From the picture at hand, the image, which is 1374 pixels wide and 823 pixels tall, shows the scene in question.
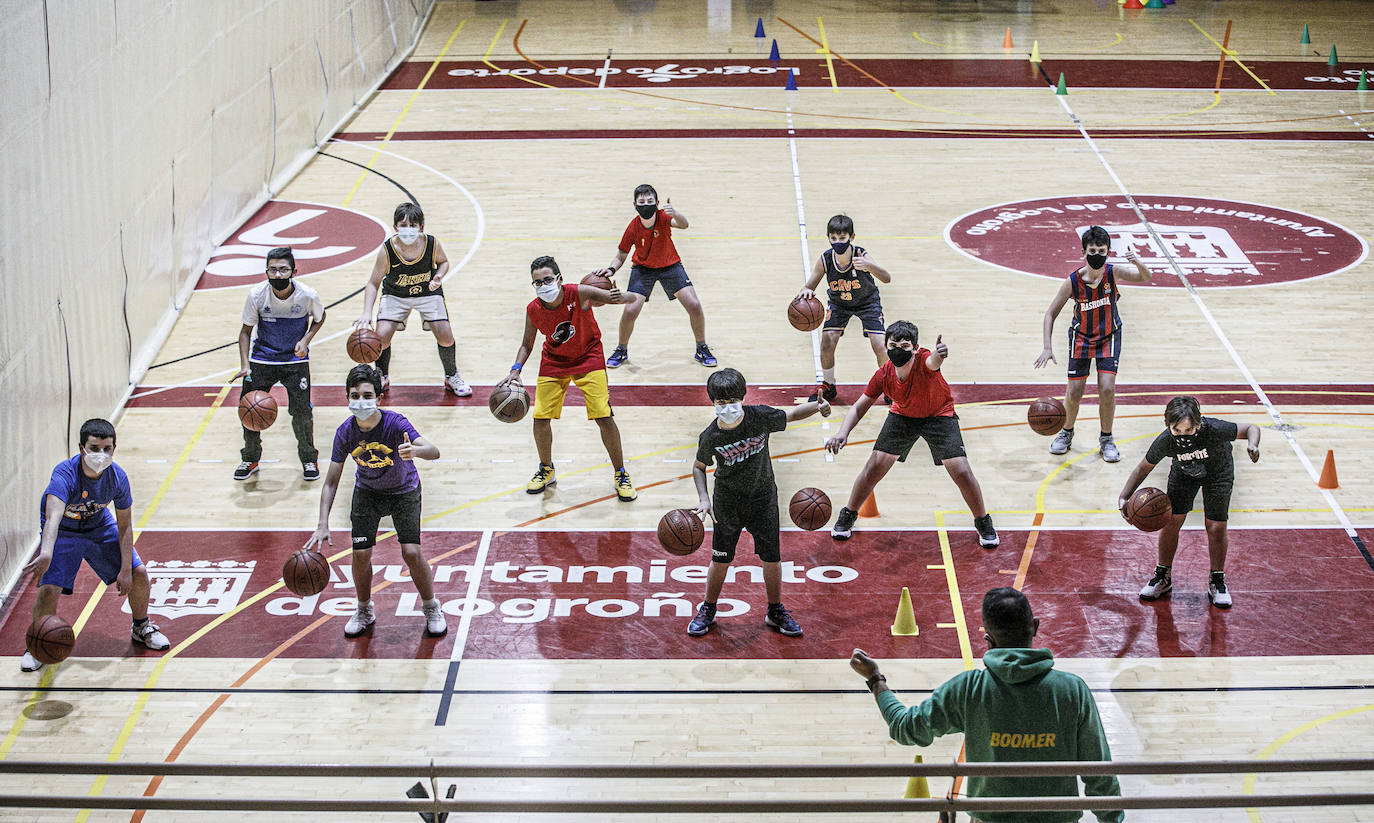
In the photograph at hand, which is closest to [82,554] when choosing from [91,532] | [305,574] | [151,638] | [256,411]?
[91,532]

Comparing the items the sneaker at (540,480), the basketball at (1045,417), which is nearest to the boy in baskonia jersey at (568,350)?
the sneaker at (540,480)

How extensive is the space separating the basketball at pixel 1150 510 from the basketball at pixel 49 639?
726 cm

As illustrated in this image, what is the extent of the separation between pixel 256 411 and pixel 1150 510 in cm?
716

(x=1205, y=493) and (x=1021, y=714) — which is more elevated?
(x=1021, y=714)

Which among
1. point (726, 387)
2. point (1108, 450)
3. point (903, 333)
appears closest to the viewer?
point (726, 387)

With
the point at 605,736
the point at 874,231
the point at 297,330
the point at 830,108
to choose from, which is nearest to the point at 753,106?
the point at 830,108

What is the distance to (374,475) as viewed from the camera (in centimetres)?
886

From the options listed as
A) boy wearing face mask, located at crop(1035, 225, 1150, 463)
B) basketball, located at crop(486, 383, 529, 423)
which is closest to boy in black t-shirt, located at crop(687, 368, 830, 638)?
basketball, located at crop(486, 383, 529, 423)

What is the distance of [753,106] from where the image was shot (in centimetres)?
2327

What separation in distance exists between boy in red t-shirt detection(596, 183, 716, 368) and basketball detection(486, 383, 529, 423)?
2272 mm

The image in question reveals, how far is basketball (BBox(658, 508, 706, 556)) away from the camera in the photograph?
9.18 metres

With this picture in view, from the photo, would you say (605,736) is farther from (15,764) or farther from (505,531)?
(15,764)

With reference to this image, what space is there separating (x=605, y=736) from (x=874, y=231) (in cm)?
1052

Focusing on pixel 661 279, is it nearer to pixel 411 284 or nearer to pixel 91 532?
pixel 411 284
